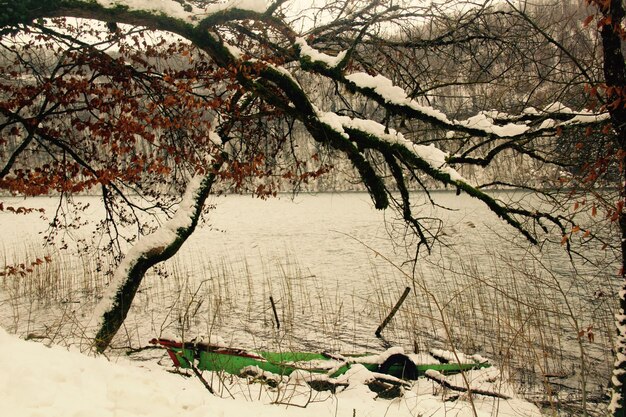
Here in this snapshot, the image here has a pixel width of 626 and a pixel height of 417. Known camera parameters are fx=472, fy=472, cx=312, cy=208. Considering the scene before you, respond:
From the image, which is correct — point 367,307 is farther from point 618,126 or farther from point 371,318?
point 618,126

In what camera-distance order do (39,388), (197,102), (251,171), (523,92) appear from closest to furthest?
(39,388) → (197,102) → (523,92) → (251,171)

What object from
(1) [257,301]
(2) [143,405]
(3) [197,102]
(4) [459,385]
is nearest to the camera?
(2) [143,405]

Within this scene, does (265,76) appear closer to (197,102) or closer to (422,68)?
(197,102)

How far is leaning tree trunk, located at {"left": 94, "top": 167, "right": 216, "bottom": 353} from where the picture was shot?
238 inches

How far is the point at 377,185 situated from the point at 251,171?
251cm

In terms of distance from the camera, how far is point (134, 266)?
20.2 ft

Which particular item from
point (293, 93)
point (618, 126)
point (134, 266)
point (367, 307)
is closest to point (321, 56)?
point (293, 93)

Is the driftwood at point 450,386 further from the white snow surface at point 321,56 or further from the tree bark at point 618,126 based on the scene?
the white snow surface at point 321,56

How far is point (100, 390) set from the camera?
110 inches

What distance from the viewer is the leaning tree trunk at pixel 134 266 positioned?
6039mm

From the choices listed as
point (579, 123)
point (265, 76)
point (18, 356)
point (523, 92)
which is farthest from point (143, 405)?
point (523, 92)

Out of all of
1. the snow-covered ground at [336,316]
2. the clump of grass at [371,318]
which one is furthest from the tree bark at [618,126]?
the clump of grass at [371,318]

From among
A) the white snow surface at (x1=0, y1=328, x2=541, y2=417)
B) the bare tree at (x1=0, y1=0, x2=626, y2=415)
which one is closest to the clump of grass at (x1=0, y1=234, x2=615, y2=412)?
the bare tree at (x1=0, y1=0, x2=626, y2=415)

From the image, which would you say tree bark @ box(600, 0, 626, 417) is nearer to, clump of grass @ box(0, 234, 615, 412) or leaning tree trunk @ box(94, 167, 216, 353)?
clump of grass @ box(0, 234, 615, 412)
